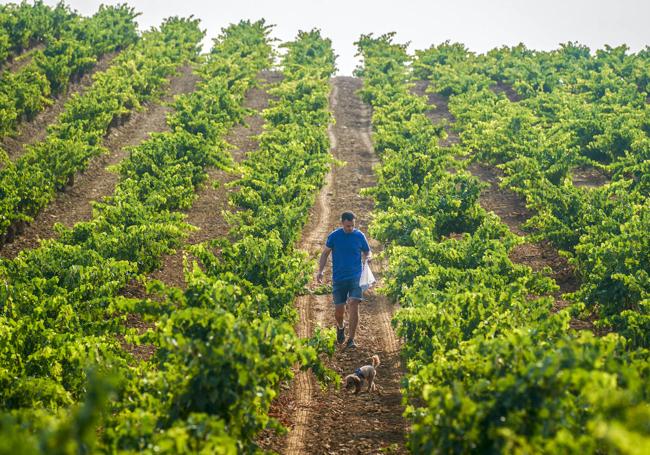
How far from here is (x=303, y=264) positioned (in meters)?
14.8

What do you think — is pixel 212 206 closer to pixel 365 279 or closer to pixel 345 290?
pixel 345 290

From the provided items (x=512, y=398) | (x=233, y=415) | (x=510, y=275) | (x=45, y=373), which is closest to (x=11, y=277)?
(x=45, y=373)

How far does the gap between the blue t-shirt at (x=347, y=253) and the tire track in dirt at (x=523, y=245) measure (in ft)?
16.5

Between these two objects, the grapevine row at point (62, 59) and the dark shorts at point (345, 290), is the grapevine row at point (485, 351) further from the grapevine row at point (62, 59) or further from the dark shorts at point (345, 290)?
the grapevine row at point (62, 59)

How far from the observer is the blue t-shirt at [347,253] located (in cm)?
1382

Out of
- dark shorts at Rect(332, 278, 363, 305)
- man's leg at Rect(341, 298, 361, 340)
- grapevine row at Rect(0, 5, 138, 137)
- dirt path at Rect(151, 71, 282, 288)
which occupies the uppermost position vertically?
grapevine row at Rect(0, 5, 138, 137)

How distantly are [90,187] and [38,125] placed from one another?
8.01 meters

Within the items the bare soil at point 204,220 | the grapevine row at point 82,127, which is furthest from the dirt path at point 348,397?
the grapevine row at point 82,127

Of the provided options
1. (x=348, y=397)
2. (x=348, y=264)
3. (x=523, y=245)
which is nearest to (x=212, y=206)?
(x=523, y=245)

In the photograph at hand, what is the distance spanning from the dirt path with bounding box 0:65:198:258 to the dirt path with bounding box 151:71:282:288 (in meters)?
3.27

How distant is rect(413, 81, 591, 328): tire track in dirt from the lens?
57.8 feet

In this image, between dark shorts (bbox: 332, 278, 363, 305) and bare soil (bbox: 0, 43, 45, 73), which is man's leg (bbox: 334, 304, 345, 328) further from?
bare soil (bbox: 0, 43, 45, 73)

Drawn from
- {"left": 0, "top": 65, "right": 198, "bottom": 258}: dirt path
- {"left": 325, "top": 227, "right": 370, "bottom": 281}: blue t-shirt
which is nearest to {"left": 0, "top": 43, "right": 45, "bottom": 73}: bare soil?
{"left": 0, "top": 65, "right": 198, "bottom": 258}: dirt path

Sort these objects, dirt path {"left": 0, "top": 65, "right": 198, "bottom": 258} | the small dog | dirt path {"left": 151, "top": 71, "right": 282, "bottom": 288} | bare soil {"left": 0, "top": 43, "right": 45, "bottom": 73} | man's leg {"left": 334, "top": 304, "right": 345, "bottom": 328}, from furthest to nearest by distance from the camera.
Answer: bare soil {"left": 0, "top": 43, "right": 45, "bottom": 73} < dirt path {"left": 0, "top": 65, "right": 198, "bottom": 258} < dirt path {"left": 151, "top": 71, "right": 282, "bottom": 288} < man's leg {"left": 334, "top": 304, "right": 345, "bottom": 328} < the small dog
